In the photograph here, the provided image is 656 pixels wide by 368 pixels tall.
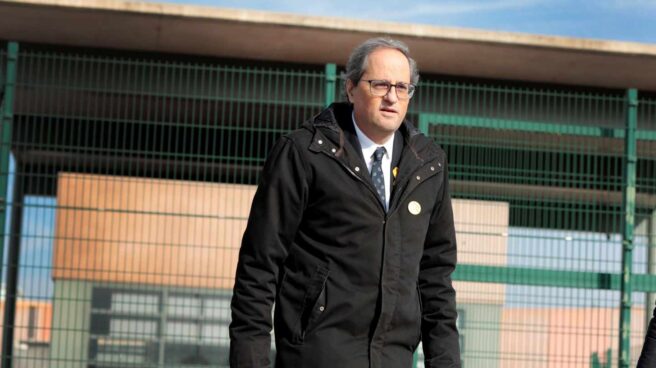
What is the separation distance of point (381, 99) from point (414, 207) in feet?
1.07

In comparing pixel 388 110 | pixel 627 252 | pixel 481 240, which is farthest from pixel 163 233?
pixel 388 110

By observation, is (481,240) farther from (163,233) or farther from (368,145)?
(368,145)

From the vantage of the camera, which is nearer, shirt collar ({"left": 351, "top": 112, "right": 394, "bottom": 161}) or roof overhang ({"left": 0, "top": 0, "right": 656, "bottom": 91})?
shirt collar ({"left": 351, "top": 112, "right": 394, "bottom": 161})

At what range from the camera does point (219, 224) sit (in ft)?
33.0

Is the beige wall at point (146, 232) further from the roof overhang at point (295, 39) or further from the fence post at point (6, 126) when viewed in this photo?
the roof overhang at point (295, 39)

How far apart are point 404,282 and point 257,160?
6503 millimetres

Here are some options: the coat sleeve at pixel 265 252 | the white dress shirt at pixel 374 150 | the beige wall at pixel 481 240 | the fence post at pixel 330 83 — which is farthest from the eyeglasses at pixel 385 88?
the fence post at pixel 330 83

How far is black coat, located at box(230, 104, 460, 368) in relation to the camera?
11.1 feet

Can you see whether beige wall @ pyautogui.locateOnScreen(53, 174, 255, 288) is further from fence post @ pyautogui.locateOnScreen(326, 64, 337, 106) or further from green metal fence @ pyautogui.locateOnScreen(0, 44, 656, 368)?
fence post @ pyautogui.locateOnScreen(326, 64, 337, 106)

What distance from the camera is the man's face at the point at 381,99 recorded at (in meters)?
3.50

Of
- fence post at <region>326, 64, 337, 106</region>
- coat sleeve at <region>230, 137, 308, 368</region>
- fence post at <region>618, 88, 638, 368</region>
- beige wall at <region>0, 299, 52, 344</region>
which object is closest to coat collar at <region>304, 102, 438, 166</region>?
coat sleeve at <region>230, 137, 308, 368</region>

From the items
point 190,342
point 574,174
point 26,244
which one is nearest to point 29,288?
point 26,244

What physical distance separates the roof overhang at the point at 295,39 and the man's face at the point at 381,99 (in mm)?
6996

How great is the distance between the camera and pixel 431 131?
10.2 m
